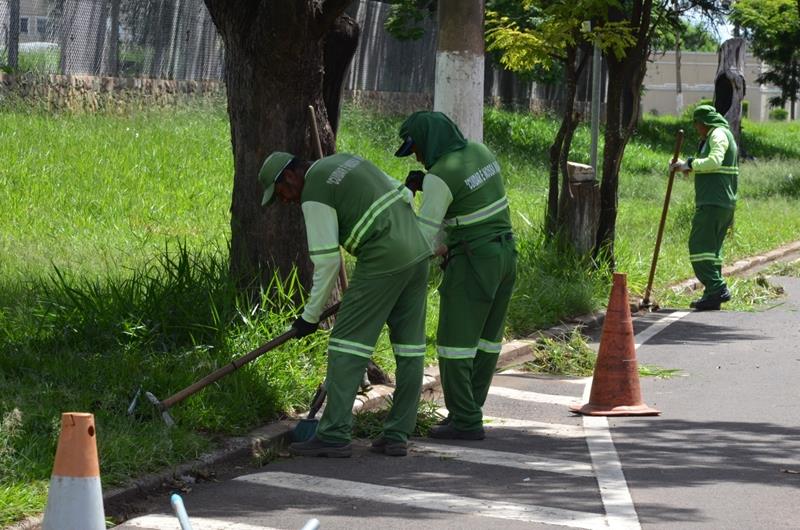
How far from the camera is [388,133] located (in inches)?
993

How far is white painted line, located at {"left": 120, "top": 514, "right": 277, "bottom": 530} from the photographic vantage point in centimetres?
616

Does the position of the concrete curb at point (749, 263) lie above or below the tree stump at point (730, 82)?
below

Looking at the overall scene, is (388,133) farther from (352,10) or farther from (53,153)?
(53,153)

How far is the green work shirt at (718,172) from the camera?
14039 mm

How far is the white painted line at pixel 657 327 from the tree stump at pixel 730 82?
38.7 feet

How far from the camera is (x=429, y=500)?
6.70m

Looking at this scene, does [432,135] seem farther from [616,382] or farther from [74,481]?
[74,481]

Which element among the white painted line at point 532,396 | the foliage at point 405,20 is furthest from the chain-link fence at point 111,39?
the white painted line at point 532,396

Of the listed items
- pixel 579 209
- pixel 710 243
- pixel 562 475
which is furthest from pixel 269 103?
pixel 710 243

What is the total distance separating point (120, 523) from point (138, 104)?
1559 centimetres

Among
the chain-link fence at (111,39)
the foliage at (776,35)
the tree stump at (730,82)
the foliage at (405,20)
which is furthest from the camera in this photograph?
the foliage at (776,35)

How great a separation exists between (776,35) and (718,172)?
2427 cm

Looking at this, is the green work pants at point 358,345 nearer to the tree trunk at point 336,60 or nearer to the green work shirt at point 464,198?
the green work shirt at point 464,198

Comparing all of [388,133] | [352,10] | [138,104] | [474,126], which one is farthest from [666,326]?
[352,10]
